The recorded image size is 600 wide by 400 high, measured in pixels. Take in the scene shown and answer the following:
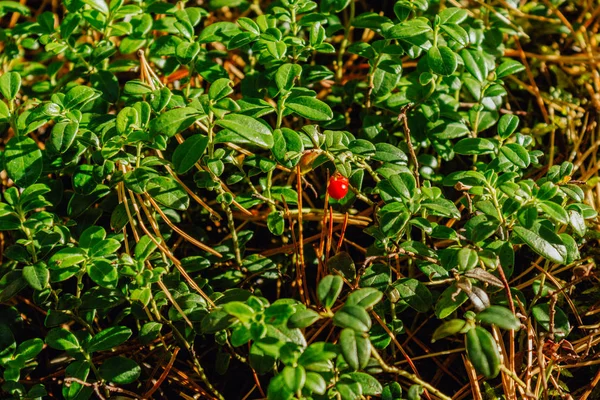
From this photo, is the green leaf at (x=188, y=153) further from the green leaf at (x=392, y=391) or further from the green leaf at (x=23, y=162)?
the green leaf at (x=392, y=391)

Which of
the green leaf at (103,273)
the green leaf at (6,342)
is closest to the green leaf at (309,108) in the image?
the green leaf at (103,273)

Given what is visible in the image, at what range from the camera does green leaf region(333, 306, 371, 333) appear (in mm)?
1694

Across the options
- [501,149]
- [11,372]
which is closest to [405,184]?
[501,149]

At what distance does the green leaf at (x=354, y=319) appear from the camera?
1694mm

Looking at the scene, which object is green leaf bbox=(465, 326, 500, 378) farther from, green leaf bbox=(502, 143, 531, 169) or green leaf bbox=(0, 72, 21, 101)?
green leaf bbox=(0, 72, 21, 101)

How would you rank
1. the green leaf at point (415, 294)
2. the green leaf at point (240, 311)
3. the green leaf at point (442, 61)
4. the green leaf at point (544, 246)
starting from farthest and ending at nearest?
the green leaf at point (442, 61) → the green leaf at point (415, 294) → the green leaf at point (544, 246) → the green leaf at point (240, 311)

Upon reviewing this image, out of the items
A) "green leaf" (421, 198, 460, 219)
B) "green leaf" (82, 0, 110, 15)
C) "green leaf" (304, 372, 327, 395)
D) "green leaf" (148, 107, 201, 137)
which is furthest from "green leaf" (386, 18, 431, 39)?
"green leaf" (304, 372, 327, 395)

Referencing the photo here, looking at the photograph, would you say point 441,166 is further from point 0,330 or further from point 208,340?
point 0,330

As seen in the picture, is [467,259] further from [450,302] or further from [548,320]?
[548,320]

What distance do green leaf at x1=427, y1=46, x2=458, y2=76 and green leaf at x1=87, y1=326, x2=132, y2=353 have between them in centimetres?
140

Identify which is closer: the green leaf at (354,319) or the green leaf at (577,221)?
the green leaf at (354,319)

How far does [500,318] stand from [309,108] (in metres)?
0.94

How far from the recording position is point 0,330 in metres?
2.21

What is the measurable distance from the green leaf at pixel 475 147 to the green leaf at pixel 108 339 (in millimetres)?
1342
